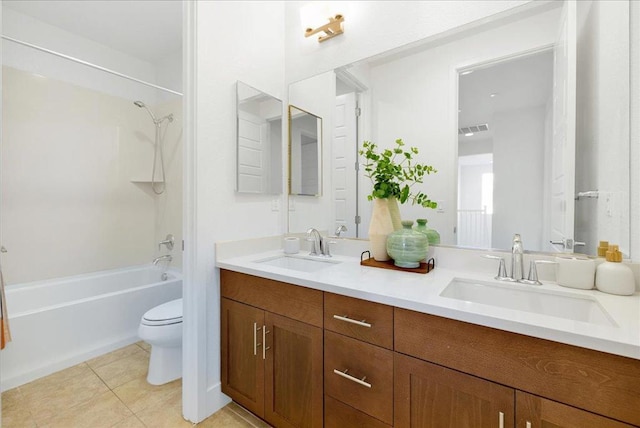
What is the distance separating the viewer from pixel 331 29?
5.60 ft

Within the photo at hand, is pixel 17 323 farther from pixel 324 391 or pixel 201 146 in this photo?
pixel 324 391

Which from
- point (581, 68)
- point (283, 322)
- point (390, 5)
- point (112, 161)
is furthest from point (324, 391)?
point (112, 161)

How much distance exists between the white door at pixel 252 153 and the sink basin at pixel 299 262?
18.0 inches

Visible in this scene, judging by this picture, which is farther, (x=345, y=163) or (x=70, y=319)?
(x=70, y=319)

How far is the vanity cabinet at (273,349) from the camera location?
1156 millimetres

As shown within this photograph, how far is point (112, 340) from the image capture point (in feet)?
7.20

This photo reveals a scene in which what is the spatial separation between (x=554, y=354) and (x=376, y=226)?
85 centimetres

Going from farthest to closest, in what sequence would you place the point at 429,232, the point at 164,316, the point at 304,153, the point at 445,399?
the point at 304,153 < the point at 164,316 < the point at 429,232 < the point at 445,399

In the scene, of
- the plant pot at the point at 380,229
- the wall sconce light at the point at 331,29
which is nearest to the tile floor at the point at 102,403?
the plant pot at the point at 380,229

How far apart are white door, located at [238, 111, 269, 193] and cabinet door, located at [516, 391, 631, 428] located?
154cm

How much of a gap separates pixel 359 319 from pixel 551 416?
56 centimetres

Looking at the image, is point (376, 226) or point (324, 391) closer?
point (324, 391)

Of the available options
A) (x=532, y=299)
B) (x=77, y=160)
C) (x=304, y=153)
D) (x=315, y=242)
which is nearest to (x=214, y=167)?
(x=304, y=153)

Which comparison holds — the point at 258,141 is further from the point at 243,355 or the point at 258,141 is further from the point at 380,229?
the point at 243,355
